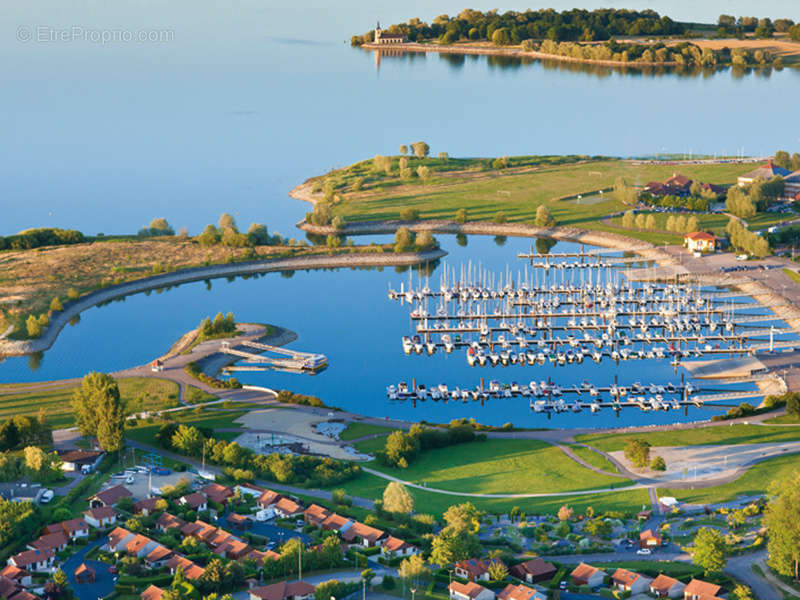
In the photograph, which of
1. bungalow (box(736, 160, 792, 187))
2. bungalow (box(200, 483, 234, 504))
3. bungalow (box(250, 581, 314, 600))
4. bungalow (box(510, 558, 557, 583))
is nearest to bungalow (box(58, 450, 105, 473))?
bungalow (box(200, 483, 234, 504))

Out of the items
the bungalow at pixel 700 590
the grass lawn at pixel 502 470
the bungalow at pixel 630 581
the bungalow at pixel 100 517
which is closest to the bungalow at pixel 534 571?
the bungalow at pixel 630 581

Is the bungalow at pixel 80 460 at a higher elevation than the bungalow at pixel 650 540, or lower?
higher

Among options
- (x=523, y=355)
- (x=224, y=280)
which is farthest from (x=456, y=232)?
(x=523, y=355)

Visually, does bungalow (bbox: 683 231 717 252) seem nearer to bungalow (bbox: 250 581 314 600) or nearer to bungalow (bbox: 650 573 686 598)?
bungalow (bbox: 650 573 686 598)

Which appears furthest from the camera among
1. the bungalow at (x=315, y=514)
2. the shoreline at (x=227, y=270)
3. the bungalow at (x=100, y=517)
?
the shoreline at (x=227, y=270)

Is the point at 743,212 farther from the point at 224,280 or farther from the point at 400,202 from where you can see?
the point at 224,280

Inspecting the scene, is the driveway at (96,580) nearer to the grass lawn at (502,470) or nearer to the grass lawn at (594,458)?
the grass lawn at (502,470)
